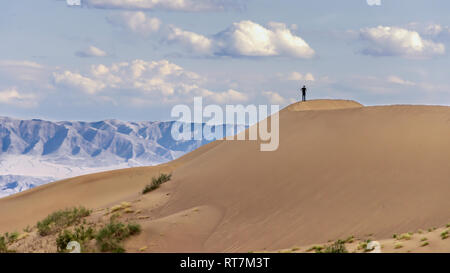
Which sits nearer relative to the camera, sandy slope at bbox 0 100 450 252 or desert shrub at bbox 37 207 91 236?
sandy slope at bbox 0 100 450 252

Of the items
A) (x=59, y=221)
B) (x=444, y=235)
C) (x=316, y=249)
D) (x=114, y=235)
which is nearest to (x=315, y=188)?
(x=316, y=249)

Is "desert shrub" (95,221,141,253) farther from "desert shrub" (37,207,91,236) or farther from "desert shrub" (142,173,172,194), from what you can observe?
"desert shrub" (142,173,172,194)

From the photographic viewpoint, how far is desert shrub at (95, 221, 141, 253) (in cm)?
1789

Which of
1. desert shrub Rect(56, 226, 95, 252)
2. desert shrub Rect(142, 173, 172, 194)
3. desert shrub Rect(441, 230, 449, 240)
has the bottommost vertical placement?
desert shrub Rect(56, 226, 95, 252)

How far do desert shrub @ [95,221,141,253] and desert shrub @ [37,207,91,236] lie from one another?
381cm

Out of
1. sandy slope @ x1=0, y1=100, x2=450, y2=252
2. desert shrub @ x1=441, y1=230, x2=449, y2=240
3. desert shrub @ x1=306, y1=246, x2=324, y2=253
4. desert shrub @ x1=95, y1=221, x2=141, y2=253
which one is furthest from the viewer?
sandy slope @ x1=0, y1=100, x2=450, y2=252

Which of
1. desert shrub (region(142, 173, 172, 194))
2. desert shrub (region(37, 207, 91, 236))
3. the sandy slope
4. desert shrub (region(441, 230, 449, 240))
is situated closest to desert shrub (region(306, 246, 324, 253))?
the sandy slope

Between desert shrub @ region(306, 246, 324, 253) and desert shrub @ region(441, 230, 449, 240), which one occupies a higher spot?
desert shrub @ region(441, 230, 449, 240)

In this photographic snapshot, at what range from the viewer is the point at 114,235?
18531 millimetres

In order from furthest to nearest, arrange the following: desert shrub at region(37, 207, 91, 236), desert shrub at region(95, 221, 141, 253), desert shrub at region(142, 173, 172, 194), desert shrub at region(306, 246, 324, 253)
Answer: desert shrub at region(142, 173, 172, 194) < desert shrub at region(37, 207, 91, 236) < desert shrub at region(95, 221, 141, 253) < desert shrub at region(306, 246, 324, 253)

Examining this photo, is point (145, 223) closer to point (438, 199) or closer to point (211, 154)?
point (438, 199)

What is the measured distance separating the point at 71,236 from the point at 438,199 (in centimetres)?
1184

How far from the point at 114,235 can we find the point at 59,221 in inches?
186
